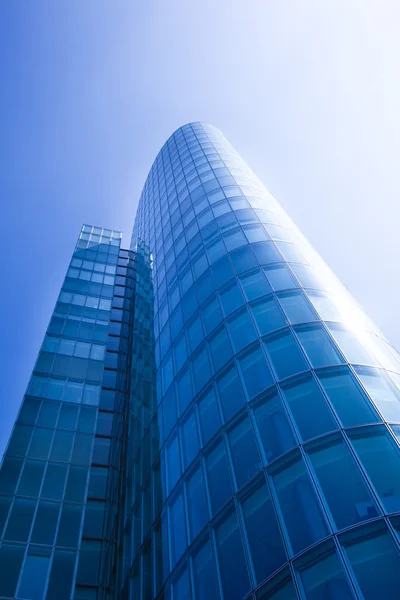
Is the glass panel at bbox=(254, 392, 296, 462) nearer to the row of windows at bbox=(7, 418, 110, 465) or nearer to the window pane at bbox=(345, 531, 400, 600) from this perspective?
the window pane at bbox=(345, 531, 400, 600)

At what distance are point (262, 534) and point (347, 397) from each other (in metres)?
5.03

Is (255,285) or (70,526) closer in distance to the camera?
(255,285)

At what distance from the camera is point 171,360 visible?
2359cm

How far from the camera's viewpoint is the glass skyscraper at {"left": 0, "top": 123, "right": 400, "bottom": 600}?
11633 millimetres

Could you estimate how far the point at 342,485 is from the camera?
11.9 metres

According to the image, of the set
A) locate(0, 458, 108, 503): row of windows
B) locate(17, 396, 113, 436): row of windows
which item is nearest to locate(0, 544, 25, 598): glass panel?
locate(0, 458, 108, 503): row of windows

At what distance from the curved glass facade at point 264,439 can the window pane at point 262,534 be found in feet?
0.12

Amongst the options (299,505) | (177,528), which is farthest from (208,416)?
(299,505)

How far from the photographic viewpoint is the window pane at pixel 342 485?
1113 cm

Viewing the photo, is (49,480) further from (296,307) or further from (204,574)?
(296,307)

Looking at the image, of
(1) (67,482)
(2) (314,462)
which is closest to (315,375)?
(2) (314,462)

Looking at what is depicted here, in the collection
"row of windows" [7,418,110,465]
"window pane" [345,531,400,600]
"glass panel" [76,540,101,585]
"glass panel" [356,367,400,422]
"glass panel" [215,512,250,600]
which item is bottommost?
"window pane" [345,531,400,600]

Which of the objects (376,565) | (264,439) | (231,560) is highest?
(264,439)

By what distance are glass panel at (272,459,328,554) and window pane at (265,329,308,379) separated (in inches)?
157
